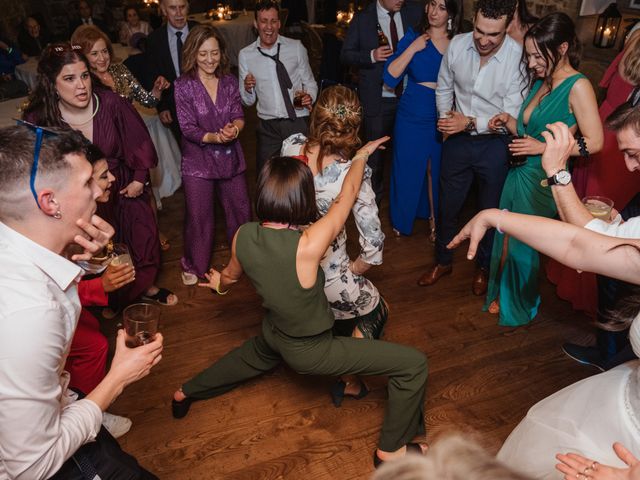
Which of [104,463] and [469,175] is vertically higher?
[469,175]

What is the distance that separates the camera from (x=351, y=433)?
2352mm

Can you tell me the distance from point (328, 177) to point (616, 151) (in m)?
1.72

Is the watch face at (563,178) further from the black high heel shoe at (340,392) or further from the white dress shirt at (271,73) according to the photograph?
the white dress shirt at (271,73)

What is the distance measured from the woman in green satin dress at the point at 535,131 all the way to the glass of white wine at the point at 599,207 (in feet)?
1.31

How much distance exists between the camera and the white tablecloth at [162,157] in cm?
412

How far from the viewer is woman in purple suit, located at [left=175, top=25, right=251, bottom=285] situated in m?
2.90

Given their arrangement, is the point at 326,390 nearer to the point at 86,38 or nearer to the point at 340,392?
the point at 340,392

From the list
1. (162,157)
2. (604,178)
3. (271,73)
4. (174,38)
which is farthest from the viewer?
(162,157)

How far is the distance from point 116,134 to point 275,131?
1.12 m

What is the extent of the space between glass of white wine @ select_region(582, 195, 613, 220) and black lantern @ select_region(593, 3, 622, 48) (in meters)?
2.67

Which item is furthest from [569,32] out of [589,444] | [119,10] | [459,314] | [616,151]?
[119,10]

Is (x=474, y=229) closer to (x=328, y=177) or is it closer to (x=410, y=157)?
(x=328, y=177)

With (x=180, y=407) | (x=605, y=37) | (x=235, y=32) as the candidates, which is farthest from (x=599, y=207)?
(x=235, y=32)

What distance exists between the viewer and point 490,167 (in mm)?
2908
